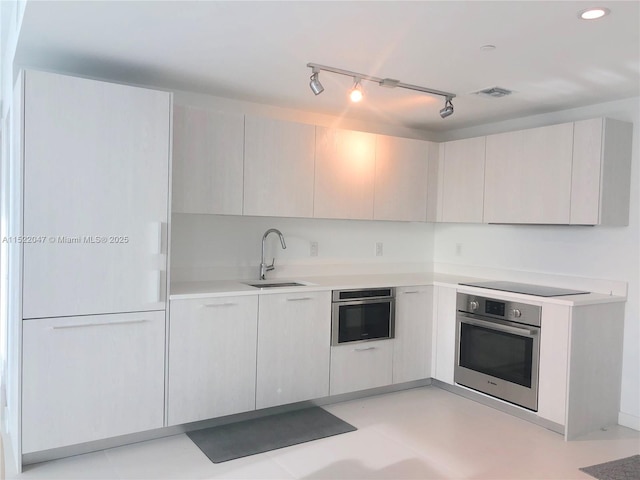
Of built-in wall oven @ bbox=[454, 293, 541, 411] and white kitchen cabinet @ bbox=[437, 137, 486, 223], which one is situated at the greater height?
white kitchen cabinet @ bbox=[437, 137, 486, 223]

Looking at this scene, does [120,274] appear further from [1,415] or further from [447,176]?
[447,176]

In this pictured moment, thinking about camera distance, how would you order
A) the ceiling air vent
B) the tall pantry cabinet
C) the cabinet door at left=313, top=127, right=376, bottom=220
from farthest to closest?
the cabinet door at left=313, top=127, right=376, bottom=220, the ceiling air vent, the tall pantry cabinet

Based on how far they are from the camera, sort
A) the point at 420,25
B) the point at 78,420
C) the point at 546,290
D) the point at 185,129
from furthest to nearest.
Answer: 1. the point at 546,290
2. the point at 185,129
3. the point at 78,420
4. the point at 420,25

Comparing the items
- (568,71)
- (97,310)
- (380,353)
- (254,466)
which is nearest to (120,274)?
(97,310)

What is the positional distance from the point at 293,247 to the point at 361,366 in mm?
1092

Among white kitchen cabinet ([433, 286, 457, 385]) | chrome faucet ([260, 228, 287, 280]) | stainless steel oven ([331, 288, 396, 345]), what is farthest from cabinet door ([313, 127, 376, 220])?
white kitchen cabinet ([433, 286, 457, 385])

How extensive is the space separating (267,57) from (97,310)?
1707 mm

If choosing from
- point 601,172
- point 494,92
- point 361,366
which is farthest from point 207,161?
point 601,172

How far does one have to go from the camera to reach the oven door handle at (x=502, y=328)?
11.8 ft

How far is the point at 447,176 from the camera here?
4613mm

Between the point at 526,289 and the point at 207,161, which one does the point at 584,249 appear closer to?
the point at 526,289

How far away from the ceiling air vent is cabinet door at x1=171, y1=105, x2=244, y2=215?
5.46 feet

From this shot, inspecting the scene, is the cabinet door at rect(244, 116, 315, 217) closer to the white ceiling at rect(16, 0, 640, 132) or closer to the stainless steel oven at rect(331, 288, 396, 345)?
the white ceiling at rect(16, 0, 640, 132)

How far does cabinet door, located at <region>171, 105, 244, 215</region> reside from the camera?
3.37m
